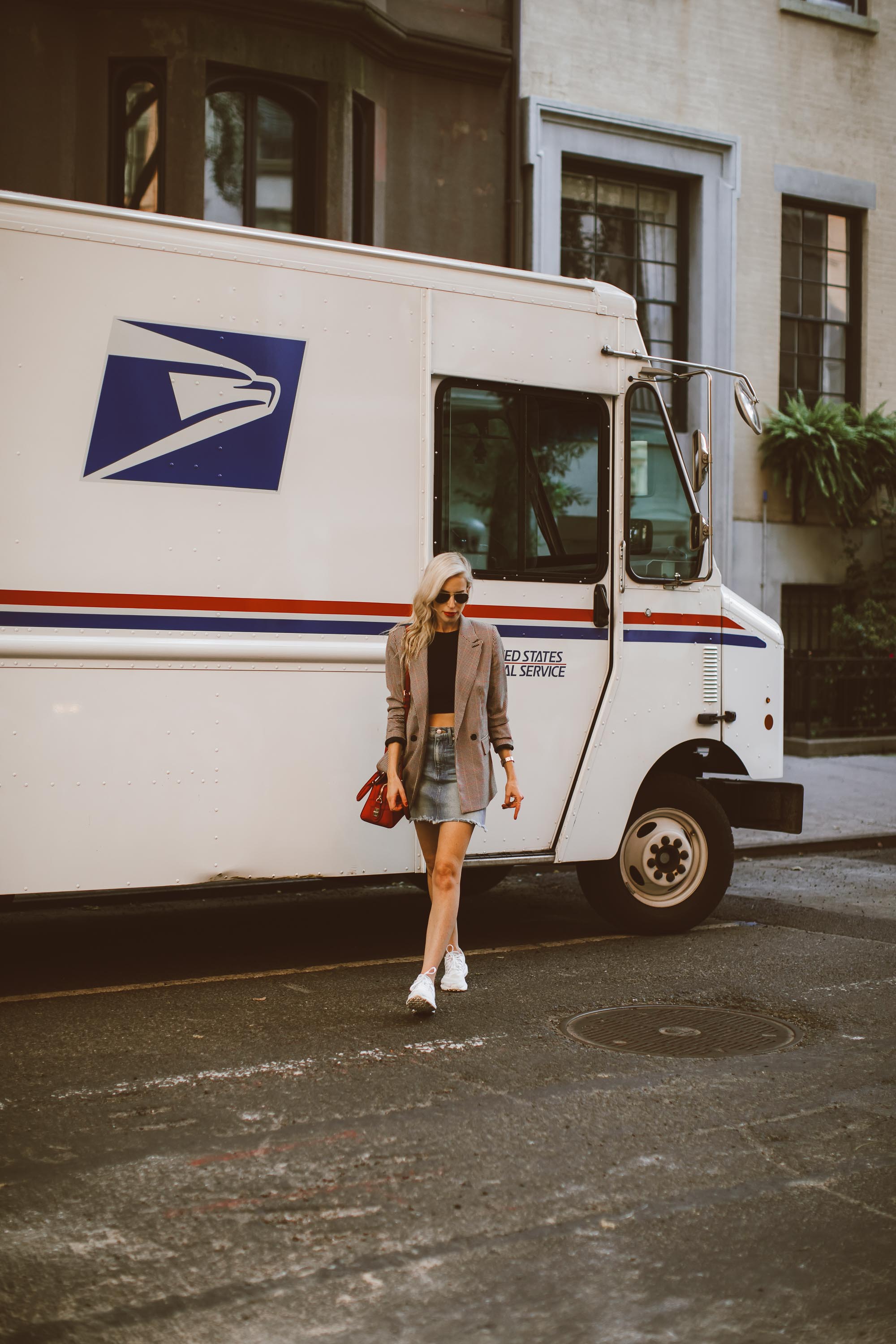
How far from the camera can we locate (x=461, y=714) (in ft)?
21.4

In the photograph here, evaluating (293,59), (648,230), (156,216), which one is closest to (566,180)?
(648,230)

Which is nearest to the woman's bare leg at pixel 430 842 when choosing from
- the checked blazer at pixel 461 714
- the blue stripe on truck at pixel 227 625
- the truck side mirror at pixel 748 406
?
the checked blazer at pixel 461 714

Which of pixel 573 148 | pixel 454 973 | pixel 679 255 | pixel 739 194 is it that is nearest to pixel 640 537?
pixel 454 973

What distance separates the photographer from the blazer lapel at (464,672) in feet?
21.4

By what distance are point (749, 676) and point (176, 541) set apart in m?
3.49

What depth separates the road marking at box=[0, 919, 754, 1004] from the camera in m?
6.72

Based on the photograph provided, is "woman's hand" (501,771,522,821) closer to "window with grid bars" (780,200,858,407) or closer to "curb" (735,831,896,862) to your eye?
"curb" (735,831,896,862)

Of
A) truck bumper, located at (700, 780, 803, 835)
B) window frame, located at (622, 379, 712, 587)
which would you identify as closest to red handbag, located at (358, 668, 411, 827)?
window frame, located at (622, 379, 712, 587)

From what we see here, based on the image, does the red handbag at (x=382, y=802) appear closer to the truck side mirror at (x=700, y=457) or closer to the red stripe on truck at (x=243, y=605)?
the red stripe on truck at (x=243, y=605)

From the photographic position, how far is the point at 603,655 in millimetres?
7906

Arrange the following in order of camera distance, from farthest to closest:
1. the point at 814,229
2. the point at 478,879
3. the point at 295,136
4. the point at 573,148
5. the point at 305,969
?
the point at 814,229
the point at 573,148
the point at 295,136
the point at 478,879
the point at 305,969

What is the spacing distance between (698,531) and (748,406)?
28.6 inches

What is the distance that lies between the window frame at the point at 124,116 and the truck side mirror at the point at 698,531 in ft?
26.8

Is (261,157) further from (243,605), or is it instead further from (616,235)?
(243,605)
